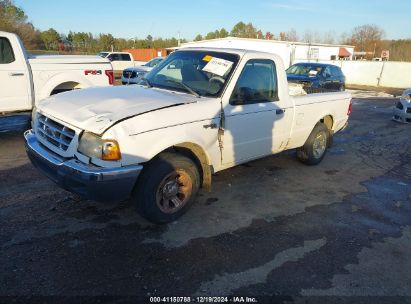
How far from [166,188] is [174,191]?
0.12 m

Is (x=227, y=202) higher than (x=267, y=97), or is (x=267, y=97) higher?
(x=267, y=97)

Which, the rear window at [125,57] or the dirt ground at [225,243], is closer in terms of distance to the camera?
the dirt ground at [225,243]

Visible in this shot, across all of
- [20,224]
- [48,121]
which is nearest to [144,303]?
[20,224]

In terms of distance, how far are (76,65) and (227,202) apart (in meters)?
5.07

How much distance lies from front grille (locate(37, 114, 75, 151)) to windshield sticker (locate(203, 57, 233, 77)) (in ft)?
6.31

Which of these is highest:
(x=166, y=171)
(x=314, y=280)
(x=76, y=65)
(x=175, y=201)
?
(x=76, y=65)

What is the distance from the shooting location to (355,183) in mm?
5664

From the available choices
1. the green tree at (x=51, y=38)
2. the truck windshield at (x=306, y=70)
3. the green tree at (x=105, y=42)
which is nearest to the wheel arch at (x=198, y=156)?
the truck windshield at (x=306, y=70)

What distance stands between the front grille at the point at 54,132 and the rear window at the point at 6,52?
3591mm

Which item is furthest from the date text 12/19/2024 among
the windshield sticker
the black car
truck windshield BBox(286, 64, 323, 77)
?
truck windshield BBox(286, 64, 323, 77)

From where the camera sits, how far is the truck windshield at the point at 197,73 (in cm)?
431

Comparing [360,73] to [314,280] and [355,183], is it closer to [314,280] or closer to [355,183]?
[355,183]

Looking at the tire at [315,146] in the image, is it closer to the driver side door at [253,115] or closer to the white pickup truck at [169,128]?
the white pickup truck at [169,128]

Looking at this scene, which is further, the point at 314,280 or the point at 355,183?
the point at 355,183
